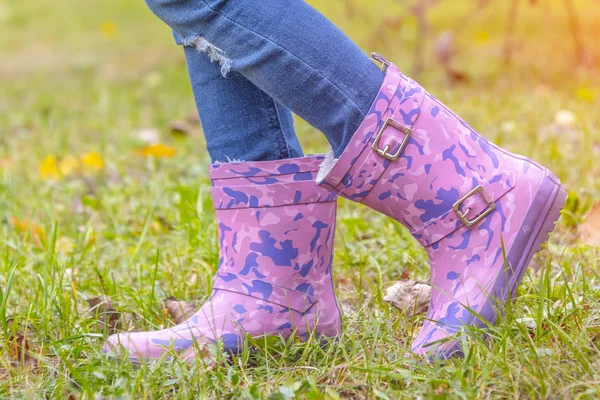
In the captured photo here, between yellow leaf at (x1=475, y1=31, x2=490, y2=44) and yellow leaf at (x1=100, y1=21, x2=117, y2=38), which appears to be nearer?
yellow leaf at (x1=475, y1=31, x2=490, y2=44)

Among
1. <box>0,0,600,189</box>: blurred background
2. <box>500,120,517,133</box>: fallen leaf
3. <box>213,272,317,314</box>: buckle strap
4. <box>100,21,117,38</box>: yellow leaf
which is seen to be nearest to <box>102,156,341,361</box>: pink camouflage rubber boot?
<box>213,272,317,314</box>: buckle strap

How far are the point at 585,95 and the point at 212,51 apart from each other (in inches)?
89.5

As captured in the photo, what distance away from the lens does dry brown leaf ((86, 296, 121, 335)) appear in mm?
1298

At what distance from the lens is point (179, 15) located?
3.44ft

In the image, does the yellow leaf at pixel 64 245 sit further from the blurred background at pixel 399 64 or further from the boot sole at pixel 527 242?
the boot sole at pixel 527 242

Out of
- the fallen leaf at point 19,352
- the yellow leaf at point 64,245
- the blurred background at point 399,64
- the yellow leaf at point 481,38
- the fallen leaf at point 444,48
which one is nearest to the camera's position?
the fallen leaf at point 19,352

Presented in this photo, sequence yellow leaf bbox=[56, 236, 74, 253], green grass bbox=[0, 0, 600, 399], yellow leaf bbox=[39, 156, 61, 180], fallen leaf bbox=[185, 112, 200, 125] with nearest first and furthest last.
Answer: green grass bbox=[0, 0, 600, 399], yellow leaf bbox=[56, 236, 74, 253], yellow leaf bbox=[39, 156, 61, 180], fallen leaf bbox=[185, 112, 200, 125]

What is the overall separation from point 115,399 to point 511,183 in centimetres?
66

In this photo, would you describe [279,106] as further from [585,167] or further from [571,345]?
[585,167]

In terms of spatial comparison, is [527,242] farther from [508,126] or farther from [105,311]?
[508,126]

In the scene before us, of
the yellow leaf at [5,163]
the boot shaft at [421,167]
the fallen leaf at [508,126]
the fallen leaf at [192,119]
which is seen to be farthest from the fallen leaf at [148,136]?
the boot shaft at [421,167]

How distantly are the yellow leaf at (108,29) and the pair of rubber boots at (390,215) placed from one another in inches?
216

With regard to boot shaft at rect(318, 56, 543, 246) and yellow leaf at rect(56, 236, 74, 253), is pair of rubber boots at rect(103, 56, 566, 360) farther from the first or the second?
yellow leaf at rect(56, 236, 74, 253)

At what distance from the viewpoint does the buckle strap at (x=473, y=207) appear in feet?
3.57
